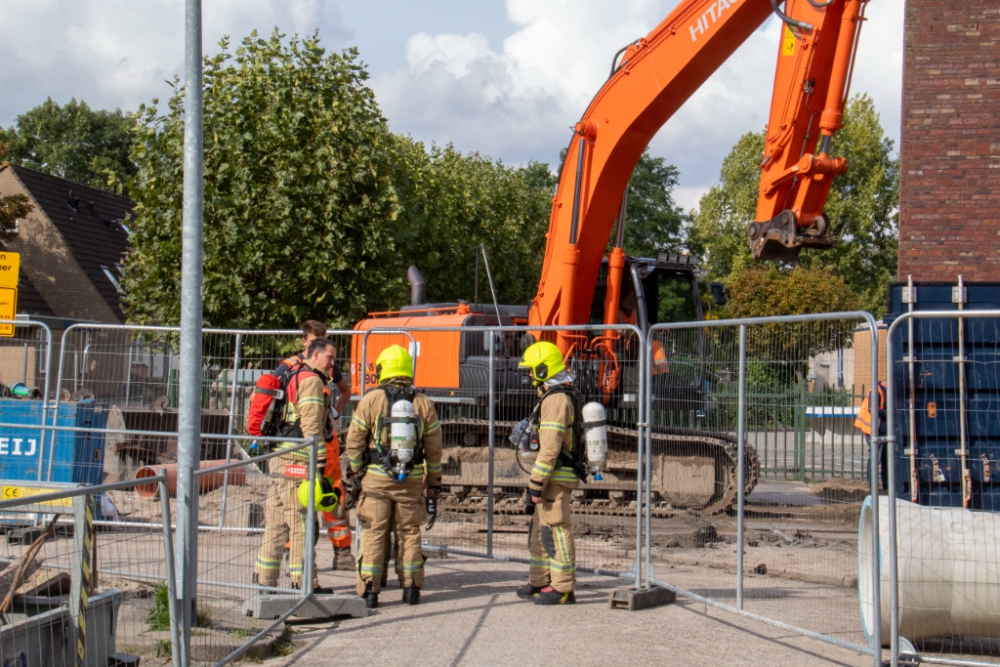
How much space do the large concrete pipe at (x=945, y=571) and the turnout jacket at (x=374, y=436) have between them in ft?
10.6

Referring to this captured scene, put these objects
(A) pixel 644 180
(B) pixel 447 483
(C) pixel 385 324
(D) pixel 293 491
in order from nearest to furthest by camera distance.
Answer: (D) pixel 293 491
(B) pixel 447 483
(C) pixel 385 324
(A) pixel 644 180

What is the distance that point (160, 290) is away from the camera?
18453mm

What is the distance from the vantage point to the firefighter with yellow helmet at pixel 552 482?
7.18 meters

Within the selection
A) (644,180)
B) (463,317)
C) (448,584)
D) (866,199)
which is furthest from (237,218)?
(644,180)

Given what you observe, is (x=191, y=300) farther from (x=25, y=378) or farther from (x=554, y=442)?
(x=25, y=378)

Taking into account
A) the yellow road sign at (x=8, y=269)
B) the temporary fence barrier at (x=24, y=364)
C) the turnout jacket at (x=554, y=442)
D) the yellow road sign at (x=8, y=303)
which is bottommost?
the turnout jacket at (x=554, y=442)

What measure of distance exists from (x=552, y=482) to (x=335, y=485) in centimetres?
168

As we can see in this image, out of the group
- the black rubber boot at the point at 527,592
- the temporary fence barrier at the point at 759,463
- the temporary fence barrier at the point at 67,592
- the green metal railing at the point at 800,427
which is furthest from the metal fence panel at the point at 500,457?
the temporary fence barrier at the point at 67,592

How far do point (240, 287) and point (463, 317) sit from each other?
626 centimetres

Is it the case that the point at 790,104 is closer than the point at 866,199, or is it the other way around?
the point at 790,104

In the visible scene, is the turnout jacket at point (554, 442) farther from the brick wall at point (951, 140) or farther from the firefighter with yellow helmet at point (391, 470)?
the brick wall at point (951, 140)

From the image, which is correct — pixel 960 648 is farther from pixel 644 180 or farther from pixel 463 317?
pixel 644 180

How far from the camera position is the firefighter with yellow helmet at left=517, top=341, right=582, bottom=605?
23.5ft

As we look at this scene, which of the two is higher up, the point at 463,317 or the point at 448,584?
the point at 463,317
